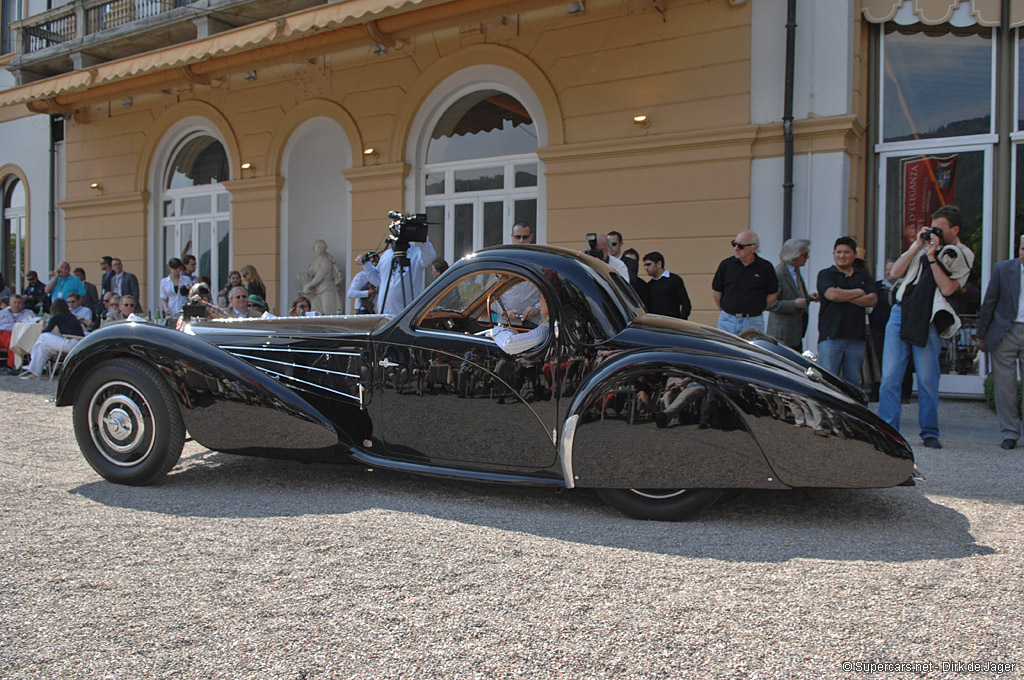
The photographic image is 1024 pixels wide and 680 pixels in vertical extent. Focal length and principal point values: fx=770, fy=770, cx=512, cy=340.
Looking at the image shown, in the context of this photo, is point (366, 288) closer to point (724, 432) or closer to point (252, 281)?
point (252, 281)

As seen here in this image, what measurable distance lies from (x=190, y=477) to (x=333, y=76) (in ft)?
30.0

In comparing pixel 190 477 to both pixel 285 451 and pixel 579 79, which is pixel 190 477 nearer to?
pixel 285 451

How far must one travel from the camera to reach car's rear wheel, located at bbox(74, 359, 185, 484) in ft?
13.8

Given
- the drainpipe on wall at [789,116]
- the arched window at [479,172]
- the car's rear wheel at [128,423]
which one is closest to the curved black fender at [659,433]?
the car's rear wheel at [128,423]

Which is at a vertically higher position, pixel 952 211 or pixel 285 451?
pixel 952 211

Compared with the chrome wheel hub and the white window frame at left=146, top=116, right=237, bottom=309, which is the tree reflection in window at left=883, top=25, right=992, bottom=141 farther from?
the white window frame at left=146, top=116, right=237, bottom=309

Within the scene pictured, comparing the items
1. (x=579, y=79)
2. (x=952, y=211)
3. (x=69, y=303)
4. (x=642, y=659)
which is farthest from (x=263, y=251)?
(x=642, y=659)

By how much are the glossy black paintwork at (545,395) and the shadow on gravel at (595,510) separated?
21 centimetres

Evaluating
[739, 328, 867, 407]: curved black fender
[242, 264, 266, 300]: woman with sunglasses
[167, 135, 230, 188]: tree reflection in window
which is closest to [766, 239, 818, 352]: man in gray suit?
[739, 328, 867, 407]: curved black fender

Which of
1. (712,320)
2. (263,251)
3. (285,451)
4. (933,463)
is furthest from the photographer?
(263,251)

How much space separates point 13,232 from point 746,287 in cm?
1847

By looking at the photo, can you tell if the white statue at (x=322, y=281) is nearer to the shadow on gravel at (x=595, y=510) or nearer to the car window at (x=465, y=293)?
the shadow on gravel at (x=595, y=510)

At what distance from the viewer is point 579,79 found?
9859 millimetres

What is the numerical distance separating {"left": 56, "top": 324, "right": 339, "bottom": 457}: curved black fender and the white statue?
8431 mm
